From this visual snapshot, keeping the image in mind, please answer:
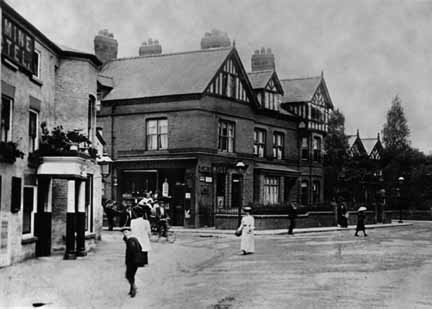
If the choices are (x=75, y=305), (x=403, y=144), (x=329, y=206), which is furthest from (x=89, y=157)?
(x=403, y=144)

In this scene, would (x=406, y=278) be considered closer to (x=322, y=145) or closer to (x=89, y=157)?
(x=89, y=157)

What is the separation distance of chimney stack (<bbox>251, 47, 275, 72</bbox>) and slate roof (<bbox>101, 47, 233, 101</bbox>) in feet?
29.3

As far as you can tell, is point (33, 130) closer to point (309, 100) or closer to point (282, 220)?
point (282, 220)

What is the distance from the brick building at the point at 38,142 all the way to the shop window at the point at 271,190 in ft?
69.9

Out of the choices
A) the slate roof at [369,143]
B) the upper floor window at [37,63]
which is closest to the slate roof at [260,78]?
the upper floor window at [37,63]

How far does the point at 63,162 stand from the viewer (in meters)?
17.0

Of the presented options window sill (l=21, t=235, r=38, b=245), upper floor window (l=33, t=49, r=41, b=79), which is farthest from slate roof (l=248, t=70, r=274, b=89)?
window sill (l=21, t=235, r=38, b=245)

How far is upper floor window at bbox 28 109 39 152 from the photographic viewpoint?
16797 mm

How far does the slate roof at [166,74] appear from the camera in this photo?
3556 centimetres

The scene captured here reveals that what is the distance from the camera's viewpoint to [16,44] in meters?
13.4

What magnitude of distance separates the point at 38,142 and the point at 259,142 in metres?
25.4

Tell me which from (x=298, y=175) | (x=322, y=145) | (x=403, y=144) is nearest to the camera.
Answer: (x=298, y=175)

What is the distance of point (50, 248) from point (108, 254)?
1.79m

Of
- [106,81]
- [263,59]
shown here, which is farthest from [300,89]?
[106,81]
